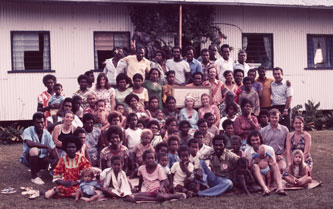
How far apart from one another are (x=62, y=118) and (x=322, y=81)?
10.5m

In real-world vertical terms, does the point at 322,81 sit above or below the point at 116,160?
above

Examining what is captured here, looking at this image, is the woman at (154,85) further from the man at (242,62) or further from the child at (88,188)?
the child at (88,188)

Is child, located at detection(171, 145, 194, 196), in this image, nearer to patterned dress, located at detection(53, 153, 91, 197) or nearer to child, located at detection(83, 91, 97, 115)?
patterned dress, located at detection(53, 153, 91, 197)

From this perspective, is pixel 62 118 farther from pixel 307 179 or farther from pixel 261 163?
pixel 307 179

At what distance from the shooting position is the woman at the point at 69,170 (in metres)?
7.99

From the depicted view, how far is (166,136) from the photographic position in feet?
30.6

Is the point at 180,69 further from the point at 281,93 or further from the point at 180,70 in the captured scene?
the point at 281,93

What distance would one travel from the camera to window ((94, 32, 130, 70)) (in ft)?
50.4

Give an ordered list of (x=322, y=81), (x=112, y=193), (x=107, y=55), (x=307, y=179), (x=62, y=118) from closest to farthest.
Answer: (x=112, y=193) < (x=307, y=179) < (x=62, y=118) < (x=107, y=55) < (x=322, y=81)

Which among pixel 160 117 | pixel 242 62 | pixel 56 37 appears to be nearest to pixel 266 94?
pixel 242 62

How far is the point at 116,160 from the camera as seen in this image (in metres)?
7.84

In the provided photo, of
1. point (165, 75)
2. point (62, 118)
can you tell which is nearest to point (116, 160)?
point (62, 118)

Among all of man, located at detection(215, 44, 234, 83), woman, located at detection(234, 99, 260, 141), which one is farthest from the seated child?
man, located at detection(215, 44, 234, 83)

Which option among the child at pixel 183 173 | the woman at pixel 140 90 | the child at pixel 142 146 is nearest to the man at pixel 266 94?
the woman at pixel 140 90
